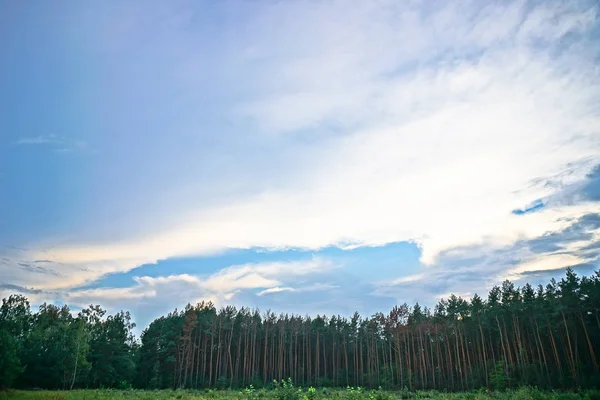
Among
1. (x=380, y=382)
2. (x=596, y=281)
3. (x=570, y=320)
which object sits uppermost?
(x=596, y=281)

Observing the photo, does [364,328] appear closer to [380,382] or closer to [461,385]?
[380,382]

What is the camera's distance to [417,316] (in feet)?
316

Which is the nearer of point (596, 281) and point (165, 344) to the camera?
point (596, 281)

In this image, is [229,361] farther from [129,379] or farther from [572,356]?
[572,356]

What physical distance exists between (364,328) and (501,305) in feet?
111

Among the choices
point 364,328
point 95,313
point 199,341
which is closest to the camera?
point 95,313

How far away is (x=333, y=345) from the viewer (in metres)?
91.6

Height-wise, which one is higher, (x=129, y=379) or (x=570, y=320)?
(x=570, y=320)

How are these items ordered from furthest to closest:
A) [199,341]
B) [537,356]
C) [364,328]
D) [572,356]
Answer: [364,328] < [199,341] < [537,356] < [572,356]

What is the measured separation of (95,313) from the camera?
252 feet

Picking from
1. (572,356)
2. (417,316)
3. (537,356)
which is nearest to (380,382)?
(417,316)

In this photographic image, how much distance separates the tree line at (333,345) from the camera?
190 feet

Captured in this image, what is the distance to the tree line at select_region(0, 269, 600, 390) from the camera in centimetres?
5788

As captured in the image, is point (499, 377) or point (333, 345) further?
point (333, 345)
